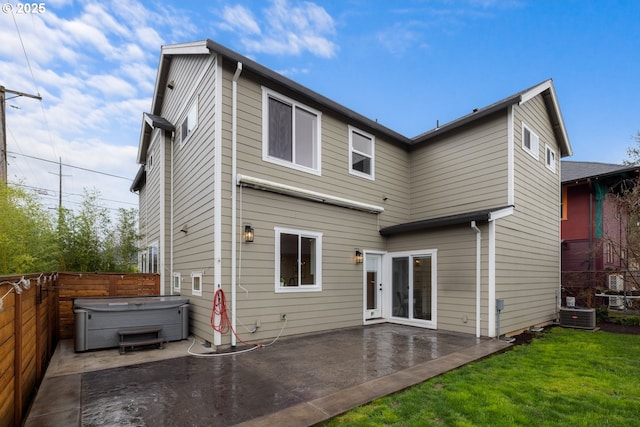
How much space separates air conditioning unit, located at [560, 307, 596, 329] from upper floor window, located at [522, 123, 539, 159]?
409 cm

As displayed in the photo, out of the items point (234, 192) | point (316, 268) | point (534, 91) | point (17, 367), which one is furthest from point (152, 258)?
point (534, 91)

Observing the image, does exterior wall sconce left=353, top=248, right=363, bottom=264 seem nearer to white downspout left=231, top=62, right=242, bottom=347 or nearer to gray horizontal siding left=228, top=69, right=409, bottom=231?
gray horizontal siding left=228, top=69, right=409, bottom=231

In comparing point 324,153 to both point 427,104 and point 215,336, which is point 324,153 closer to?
point 215,336

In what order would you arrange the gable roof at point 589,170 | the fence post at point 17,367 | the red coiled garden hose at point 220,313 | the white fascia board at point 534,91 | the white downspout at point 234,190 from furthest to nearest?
1. the gable roof at point 589,170
2. the white fascia board at point 534,91
3. the white downspout at point 234,190
4. the red coiled garden hose at point 220,313
5. the fence post at point 17,367

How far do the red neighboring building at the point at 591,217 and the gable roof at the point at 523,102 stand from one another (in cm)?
250

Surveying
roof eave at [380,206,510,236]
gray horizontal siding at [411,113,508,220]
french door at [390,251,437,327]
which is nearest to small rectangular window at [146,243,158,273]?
roof eave at [380,206,510,236]

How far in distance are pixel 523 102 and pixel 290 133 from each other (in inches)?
228

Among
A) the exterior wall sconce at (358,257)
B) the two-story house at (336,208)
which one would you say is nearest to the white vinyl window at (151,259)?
the two-story house at (336,208)

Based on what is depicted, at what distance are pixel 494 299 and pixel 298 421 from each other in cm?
534

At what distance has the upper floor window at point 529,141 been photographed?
27.1 feet

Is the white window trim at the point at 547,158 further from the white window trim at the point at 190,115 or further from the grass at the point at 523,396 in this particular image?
the white window trim at the point at 190,115

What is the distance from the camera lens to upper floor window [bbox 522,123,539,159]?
8.26 m

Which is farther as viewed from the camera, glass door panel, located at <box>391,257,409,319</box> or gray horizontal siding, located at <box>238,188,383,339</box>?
glass door panel, located at <box>391,257,409,319</box>

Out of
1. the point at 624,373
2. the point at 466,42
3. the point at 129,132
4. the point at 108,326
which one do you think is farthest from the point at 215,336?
the point at 466,42
